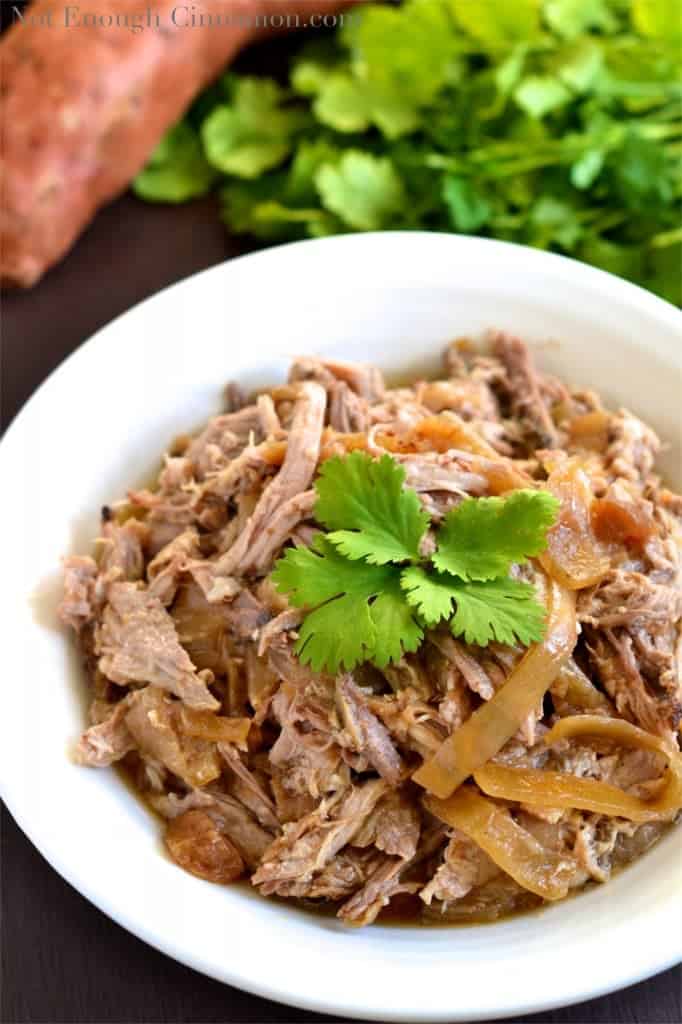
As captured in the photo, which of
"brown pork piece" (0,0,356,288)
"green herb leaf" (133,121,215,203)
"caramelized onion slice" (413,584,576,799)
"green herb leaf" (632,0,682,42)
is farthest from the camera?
"green herb leaf" (133,121,215,203)

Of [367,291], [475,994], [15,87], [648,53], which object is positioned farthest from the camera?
[648,53]

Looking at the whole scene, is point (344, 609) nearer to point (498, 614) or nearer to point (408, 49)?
point (498, 614)

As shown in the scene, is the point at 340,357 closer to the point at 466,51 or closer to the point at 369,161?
the point at 369,161

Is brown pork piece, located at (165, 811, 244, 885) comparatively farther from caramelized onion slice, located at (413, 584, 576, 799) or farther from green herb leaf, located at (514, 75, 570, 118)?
green herb leaf, located at (514, 75, 570, 118)

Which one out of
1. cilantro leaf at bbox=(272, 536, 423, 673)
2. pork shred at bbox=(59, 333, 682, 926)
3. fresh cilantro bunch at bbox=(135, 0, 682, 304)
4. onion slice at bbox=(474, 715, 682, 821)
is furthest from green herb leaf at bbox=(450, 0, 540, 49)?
onion slice at bbox=(474, 715, 682, 821)

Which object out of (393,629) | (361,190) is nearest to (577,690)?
(393,629)

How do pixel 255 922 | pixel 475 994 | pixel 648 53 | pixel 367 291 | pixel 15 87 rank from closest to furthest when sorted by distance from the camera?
pixel 475 994
pixel 255 922
pixel 367 291
pixel 15 87
pixel 648 53

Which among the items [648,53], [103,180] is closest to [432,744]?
[103,180]
